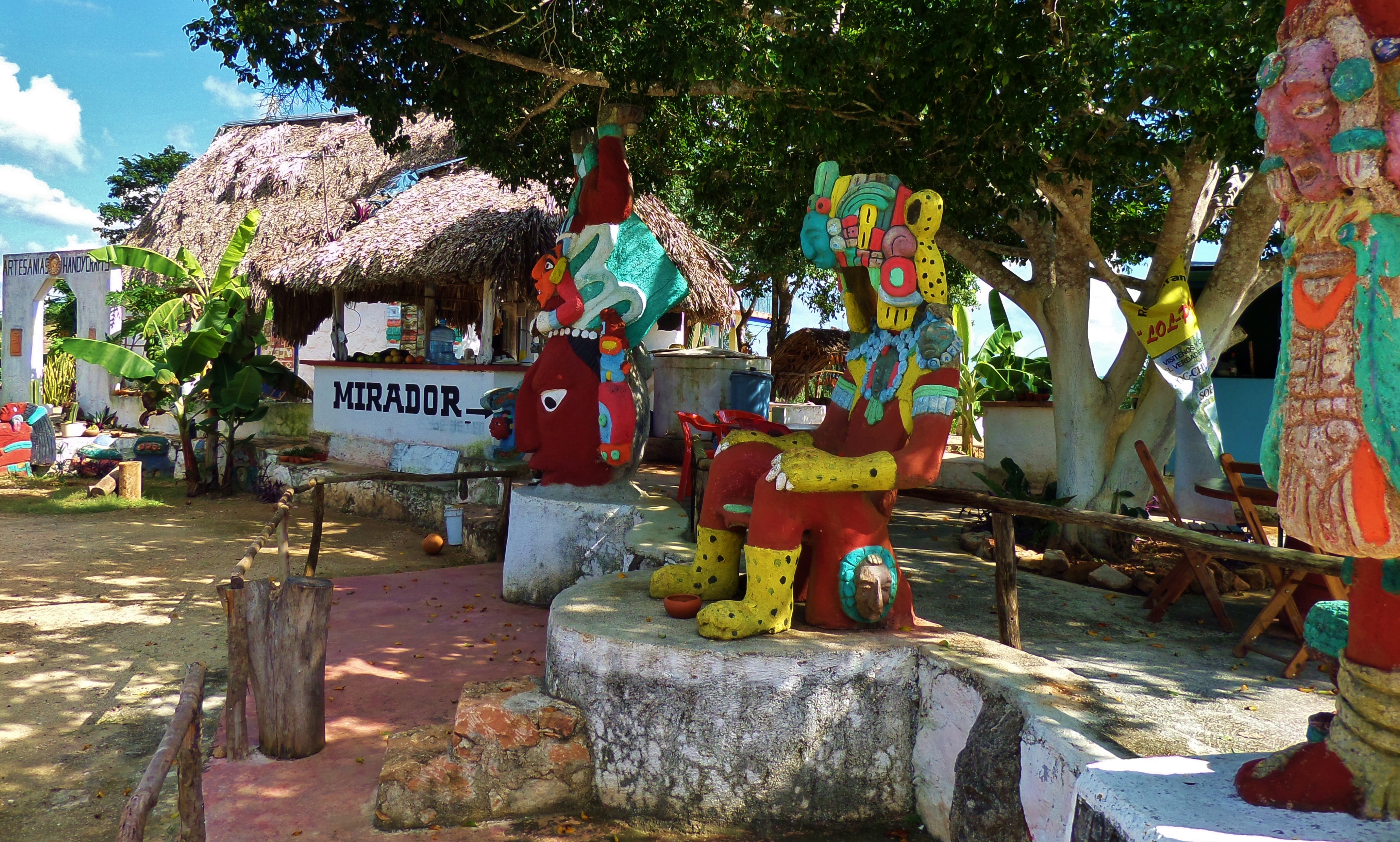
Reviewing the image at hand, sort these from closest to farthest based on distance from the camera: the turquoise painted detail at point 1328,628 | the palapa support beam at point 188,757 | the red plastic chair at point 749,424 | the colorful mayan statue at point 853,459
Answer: the turquoise painted detail at point 1328,628 < the palapa support beam at point 188,757 < the colorful mayan statue at point 853,459 < the red plastic chair at point 749,424

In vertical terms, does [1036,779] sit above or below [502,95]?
below

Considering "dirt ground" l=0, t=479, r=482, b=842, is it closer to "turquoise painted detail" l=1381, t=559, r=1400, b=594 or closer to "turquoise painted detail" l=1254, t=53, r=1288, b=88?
"turquoise painted detail" l=1381, t=559, r=1400, b=594

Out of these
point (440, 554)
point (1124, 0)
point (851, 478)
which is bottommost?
point (440, 554)

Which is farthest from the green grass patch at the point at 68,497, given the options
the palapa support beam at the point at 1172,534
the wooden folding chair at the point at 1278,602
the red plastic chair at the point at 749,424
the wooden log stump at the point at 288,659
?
the wooden folding chair at the point at 1278,602

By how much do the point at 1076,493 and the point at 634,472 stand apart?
11.2 ft

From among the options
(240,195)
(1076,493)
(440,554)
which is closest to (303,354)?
(240,195)

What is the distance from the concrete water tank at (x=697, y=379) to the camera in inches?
489

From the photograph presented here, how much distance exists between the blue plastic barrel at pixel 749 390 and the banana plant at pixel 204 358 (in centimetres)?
617

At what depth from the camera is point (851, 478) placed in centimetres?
358

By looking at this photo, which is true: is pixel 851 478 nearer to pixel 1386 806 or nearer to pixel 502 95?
pixel 1386 806

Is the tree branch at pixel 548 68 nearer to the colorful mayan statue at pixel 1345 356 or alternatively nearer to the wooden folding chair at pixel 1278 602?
the wooden folding chair at pixel 1278 602

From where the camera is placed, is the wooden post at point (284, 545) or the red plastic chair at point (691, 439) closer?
the wooden post at point (284, 545)

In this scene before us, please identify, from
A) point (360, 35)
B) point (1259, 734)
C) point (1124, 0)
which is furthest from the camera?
point (360, 35)

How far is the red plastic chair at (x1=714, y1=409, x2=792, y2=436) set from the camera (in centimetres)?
468
